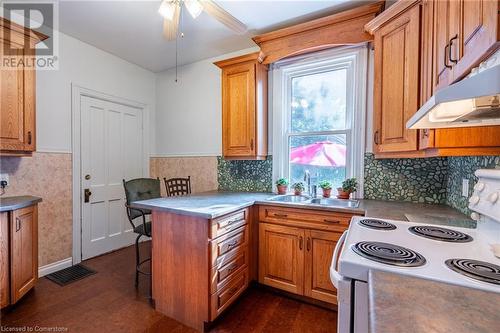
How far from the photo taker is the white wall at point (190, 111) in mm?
3273

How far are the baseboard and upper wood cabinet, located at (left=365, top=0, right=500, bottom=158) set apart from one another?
3539mm

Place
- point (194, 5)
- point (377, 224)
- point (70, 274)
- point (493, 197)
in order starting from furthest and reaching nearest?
point (70, 274) < point (194, 5) < point (377, 224) < point (493, 197)

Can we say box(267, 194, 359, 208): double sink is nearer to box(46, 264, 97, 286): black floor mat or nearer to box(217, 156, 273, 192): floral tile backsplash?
box(217, 156, 273, 192): floral tile backsplash

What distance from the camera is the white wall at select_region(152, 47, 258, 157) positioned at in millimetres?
3273

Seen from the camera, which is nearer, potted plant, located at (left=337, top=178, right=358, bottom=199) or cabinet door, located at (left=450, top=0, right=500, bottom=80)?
cabinet door, located at (left=450, top=0, right=500, bottom=80)

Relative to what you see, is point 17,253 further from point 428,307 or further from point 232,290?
point 428,307

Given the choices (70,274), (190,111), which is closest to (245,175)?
(190,111)

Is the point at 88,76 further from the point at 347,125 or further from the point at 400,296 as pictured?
the point at 400,296

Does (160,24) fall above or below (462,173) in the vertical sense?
above

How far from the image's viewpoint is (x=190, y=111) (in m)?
3.51

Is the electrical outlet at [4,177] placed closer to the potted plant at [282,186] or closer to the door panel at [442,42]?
the potted plant at [282,186]

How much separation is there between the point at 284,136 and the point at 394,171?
1209mm

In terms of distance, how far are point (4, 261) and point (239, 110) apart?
8.01 feet

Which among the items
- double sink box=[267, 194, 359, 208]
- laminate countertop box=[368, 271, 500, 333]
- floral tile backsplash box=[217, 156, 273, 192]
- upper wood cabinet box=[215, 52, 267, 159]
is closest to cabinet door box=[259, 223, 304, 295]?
double sink box=[267, 194, 359, 208]
